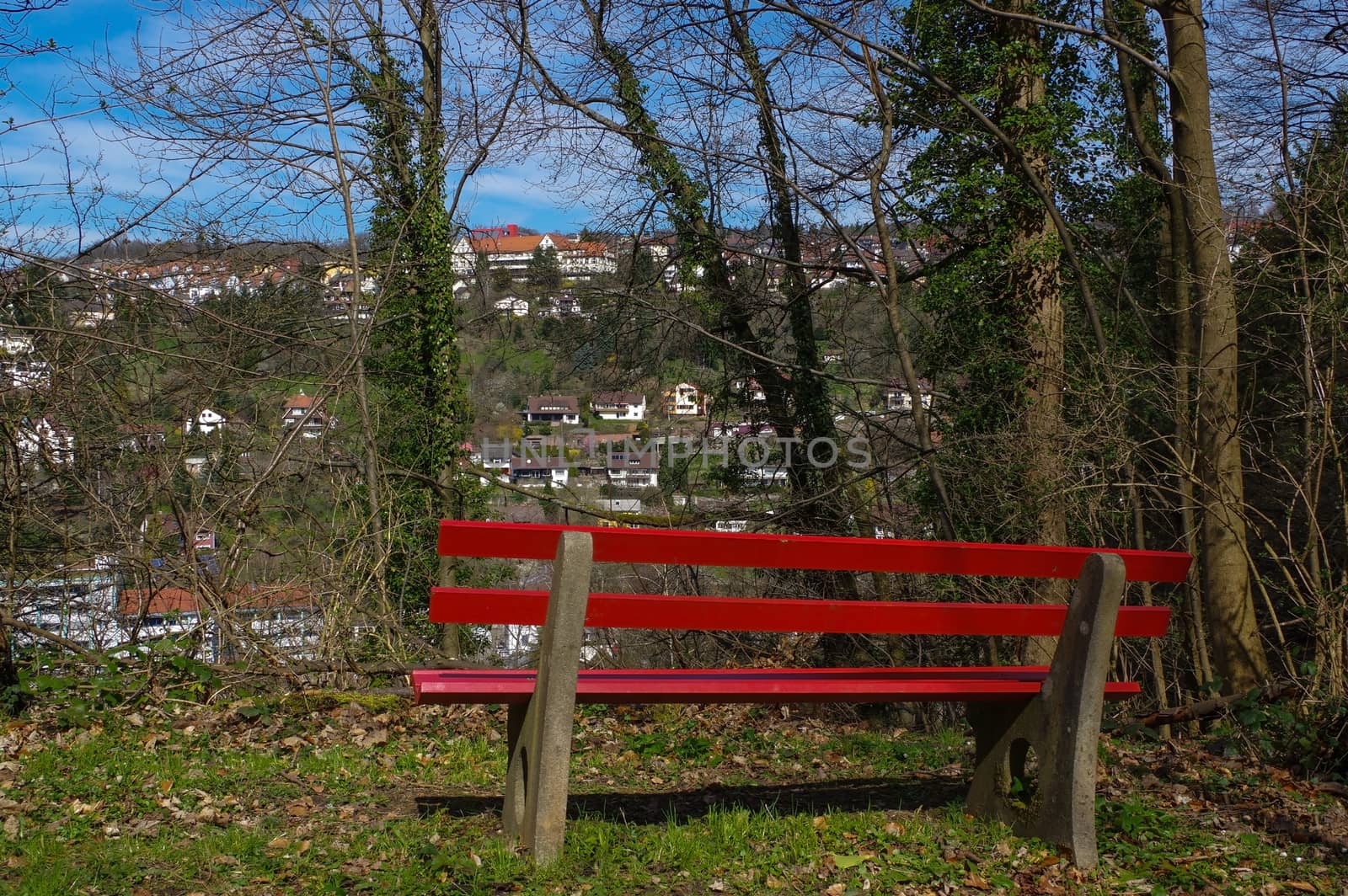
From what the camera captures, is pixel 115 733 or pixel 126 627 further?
pixel 126 627

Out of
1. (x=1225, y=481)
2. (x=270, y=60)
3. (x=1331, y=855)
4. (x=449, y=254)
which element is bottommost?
(x=1331, y=855)

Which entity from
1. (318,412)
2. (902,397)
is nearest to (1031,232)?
(902,397)

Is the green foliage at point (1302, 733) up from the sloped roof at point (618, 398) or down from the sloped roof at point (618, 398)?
down

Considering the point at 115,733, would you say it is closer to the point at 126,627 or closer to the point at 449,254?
the point at 126,627

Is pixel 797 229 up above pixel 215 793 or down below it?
above

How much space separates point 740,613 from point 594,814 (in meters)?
1.15

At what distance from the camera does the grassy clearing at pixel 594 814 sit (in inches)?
130

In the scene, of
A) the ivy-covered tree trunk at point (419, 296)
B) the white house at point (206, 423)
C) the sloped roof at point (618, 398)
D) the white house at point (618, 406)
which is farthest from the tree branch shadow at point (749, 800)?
the sloped roof at point (618, 398)

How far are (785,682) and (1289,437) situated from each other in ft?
34.0

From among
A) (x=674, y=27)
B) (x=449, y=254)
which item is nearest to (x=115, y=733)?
(x=674, y=27)

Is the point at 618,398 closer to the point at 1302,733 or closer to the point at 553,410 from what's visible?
the point at 553,410

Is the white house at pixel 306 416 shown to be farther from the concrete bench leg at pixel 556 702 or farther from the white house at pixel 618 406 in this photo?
the white house at pixel 618 406

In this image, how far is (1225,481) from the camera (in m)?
6.75

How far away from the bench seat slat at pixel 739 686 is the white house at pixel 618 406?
35.1 feet
